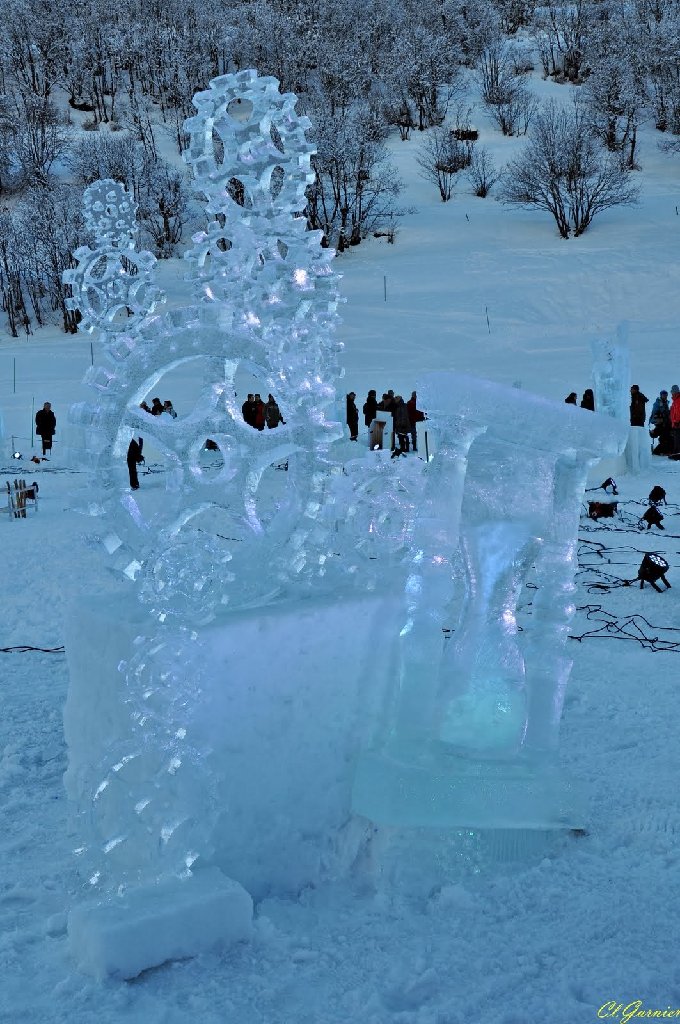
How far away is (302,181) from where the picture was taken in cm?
372

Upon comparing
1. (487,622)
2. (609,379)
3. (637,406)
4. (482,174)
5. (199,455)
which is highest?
(482,174)

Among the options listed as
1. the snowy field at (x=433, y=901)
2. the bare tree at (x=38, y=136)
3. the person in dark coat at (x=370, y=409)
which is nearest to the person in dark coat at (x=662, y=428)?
the person in dark coat at (x=370, y=409)

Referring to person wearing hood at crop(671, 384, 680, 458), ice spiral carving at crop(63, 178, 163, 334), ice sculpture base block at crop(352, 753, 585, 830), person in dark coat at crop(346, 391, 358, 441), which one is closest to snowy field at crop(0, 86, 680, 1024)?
ice sculpture base block at crop(352, 753, 585, 830)

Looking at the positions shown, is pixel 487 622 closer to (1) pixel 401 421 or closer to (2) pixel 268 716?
(2) pixel 268 716

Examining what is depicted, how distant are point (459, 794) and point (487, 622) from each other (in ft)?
1.82

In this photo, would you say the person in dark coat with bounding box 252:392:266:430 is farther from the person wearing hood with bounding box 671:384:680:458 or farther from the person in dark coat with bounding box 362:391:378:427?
the person wearing hood with bounding box 671:384:680:458

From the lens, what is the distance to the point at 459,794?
3129mm

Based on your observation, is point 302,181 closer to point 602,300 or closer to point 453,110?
point 602,300

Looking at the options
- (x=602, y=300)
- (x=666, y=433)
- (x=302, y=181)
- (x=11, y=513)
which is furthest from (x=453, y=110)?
(x=302, y=181)

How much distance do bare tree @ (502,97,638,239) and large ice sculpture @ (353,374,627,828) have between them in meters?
27.9

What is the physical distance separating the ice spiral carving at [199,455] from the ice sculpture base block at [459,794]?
541mm

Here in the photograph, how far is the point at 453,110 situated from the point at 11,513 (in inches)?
1244

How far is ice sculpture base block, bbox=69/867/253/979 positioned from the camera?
264cm

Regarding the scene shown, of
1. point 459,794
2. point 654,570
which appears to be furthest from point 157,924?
point 654,570
